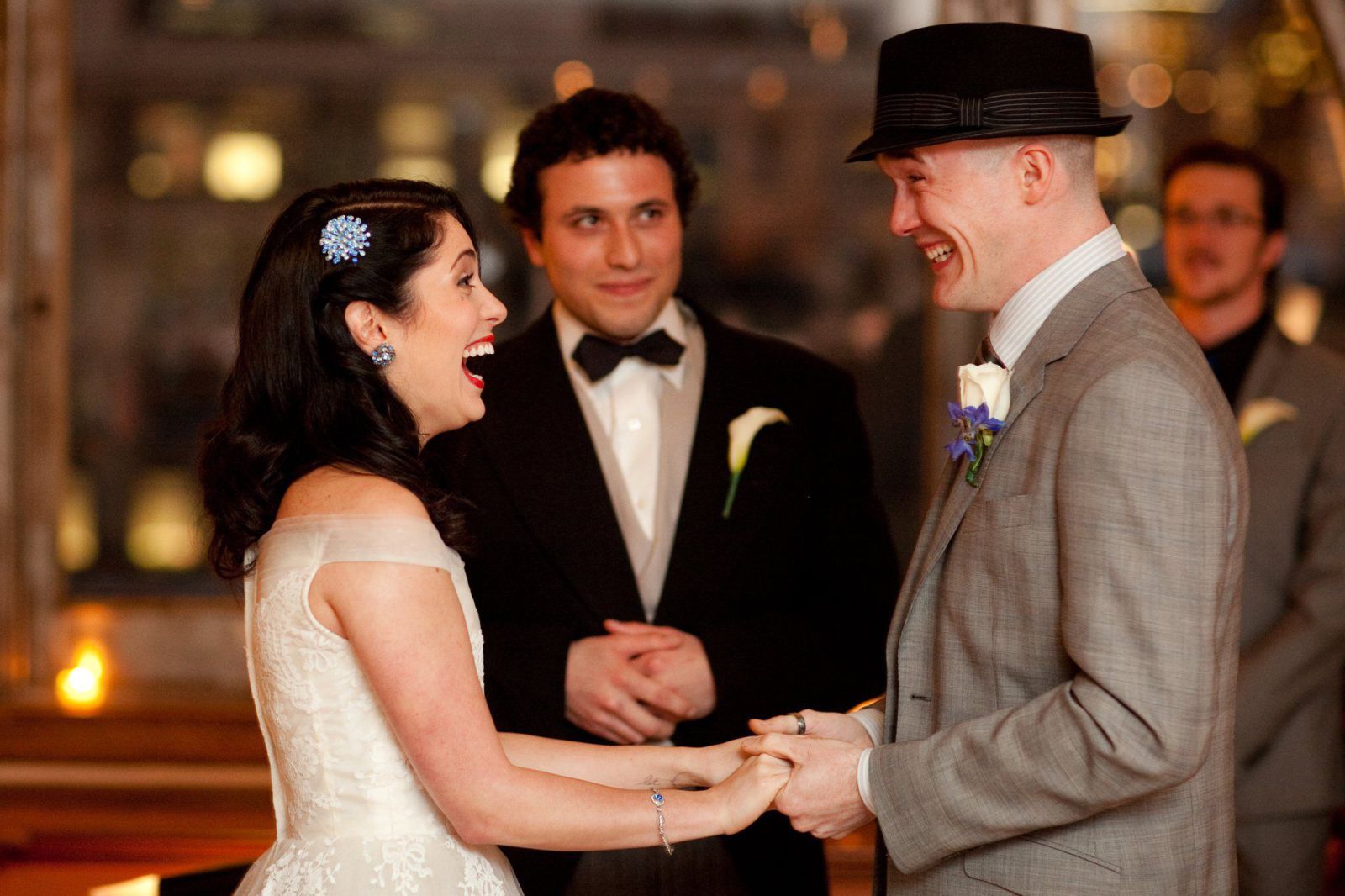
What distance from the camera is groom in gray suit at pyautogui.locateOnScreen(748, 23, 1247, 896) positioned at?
1.67m

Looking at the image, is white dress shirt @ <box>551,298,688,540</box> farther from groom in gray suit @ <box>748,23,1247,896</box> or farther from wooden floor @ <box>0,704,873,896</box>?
wooden floor @ <box>0,704,873,896</box>

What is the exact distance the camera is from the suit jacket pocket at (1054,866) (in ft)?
5.93

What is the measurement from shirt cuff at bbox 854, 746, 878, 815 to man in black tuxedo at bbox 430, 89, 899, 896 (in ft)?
2.22

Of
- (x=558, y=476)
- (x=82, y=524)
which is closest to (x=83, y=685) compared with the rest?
(x=82, y=524)

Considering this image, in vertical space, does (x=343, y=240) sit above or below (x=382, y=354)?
above

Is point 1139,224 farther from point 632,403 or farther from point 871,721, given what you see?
point 871,721

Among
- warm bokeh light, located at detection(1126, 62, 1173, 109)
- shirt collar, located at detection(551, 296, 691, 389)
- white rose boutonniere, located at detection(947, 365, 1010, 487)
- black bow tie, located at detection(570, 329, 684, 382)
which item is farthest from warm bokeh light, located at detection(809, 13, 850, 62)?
white rose boutonniere, located at detection(947, 365, 1010, 487)

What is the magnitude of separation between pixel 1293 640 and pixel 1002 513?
1.86m

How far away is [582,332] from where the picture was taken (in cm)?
288

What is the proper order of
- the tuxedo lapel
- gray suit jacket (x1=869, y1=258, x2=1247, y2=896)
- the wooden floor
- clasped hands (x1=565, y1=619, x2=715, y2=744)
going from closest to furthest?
gray suit jacket (x1=869, y1=258, x2=1247, y2=896) → clasped hands (x1=565, y1=619, x2=715, y2=744) → the tuxedo lapel → the wooden floor

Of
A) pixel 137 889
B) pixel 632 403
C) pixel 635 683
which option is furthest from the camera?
pixel 137 889

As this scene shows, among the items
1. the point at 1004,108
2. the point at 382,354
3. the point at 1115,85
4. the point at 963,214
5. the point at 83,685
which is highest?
the point at 1115,85

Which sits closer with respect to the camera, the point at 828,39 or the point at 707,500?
the point at 707,500

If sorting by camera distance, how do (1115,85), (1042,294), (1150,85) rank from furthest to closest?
1. (1150,85)
2. (1115,85)
3. (1042,294)
